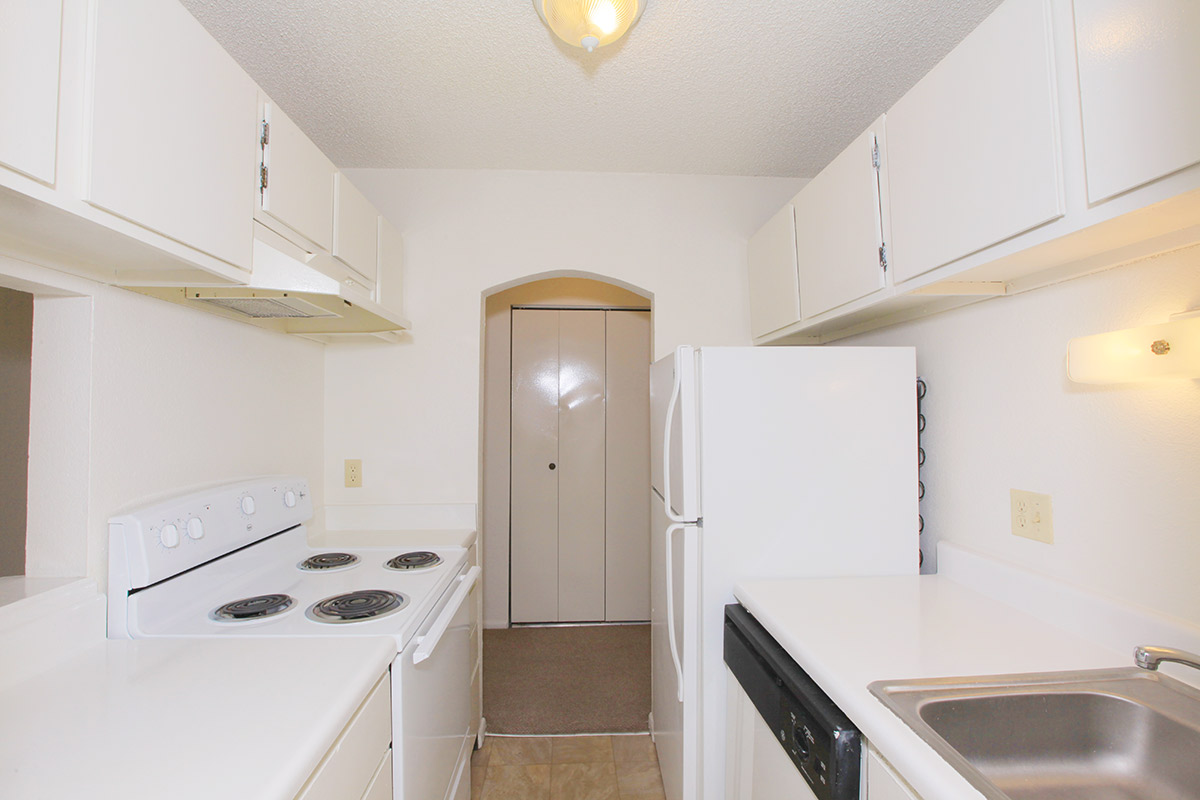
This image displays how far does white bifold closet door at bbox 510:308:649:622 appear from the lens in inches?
137

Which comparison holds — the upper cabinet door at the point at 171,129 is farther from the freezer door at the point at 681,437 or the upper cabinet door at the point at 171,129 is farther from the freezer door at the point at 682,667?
the freezer door at the point at 682,667

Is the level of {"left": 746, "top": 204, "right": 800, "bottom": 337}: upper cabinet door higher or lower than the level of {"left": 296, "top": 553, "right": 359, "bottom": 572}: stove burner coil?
higher

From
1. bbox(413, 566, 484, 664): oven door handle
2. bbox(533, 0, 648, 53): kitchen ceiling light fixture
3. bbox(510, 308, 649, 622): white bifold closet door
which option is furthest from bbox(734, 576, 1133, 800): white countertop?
bbox(510, 308, 649, 622): white bifold closet door

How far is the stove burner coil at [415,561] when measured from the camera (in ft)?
5.78

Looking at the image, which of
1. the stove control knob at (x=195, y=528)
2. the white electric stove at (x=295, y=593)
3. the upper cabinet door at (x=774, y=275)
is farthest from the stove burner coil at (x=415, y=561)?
the upper cabinet door at (x=774, y=275)

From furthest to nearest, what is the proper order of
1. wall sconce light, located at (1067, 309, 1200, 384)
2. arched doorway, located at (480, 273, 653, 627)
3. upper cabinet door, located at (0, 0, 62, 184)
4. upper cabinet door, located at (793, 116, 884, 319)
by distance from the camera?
arched doorway, located at (480, 273, 653, 627) → upper cabinet door, located at (793, 116, 884, 319) → wall sconce light, located at (1067, 309, 1200, 384) → upper cabinet door, located at (0, 0, 62, 184)

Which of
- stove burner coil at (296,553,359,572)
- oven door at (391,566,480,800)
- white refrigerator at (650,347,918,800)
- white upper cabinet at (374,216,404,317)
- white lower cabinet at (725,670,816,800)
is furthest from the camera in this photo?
white upper cabinet at (374,216,404,317)

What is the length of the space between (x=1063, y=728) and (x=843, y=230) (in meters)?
1.29

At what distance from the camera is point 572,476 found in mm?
3496

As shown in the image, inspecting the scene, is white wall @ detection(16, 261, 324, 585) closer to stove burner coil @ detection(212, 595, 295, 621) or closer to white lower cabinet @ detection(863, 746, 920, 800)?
stove burner coil @ detection(212, 595, 295, 621)

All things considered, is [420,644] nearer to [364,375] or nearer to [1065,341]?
[364,375]

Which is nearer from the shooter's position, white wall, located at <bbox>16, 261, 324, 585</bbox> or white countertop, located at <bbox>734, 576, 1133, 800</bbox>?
white countertop, located at <bbox>734, 576, 1133, 800</bbox>

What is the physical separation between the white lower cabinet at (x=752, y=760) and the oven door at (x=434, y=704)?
0.81 meters

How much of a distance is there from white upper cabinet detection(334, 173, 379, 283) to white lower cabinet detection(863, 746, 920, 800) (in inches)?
74.6
